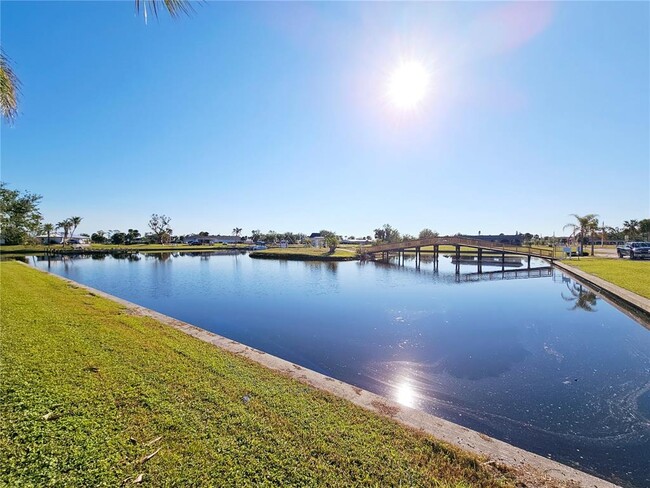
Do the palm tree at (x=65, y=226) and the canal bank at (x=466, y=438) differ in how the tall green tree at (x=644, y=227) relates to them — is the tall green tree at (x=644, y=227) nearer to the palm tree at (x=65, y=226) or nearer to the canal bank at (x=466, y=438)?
the canal bank at (x=466, y=438)

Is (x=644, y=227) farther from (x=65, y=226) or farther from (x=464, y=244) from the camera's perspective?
(x=65, y=226)

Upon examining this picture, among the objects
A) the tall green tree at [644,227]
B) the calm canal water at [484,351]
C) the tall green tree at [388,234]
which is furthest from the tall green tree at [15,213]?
the tall green tree at [644,227]

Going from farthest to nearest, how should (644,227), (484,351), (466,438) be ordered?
(644,227)
(484,351)
(466,438)

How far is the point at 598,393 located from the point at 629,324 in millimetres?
6879

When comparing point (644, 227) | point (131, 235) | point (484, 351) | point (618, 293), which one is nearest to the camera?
point (484, 351)

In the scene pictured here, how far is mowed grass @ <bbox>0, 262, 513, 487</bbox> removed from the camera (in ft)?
10.4

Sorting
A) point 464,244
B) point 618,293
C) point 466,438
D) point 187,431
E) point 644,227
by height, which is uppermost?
point 644,227

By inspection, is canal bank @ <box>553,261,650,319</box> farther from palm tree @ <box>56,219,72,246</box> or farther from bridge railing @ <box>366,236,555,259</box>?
palm tree @ <box>56,219,72,246</box>

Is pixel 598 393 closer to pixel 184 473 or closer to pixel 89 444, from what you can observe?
pixel 184 473

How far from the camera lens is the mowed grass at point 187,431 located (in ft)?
10.4

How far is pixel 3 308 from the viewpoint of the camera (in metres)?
9.32

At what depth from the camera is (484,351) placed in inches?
346

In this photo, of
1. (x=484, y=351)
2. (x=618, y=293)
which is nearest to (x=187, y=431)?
(x=484, y=351)

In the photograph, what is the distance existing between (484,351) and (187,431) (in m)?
7.79
